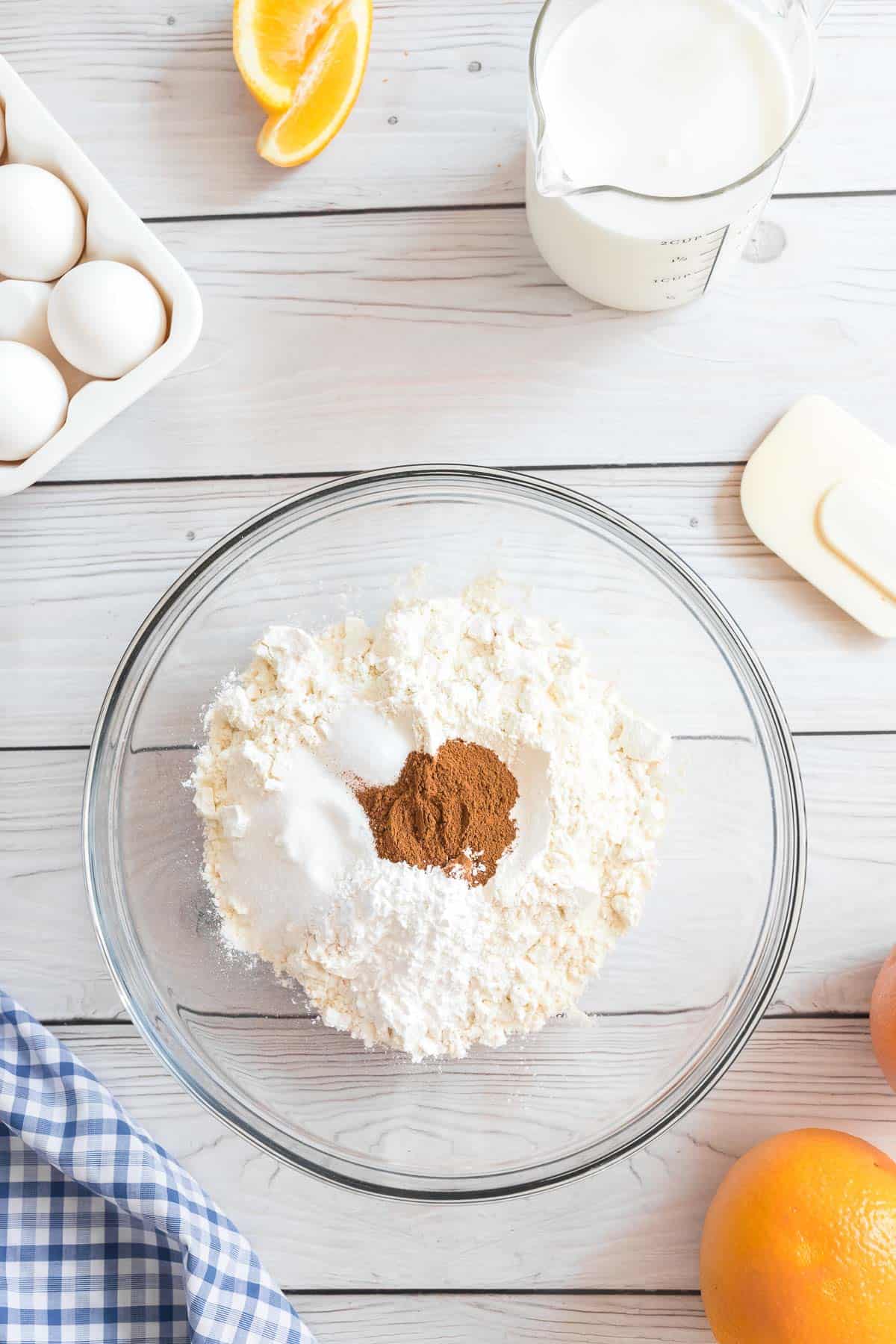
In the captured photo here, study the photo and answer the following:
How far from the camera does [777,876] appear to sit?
3.69 ft

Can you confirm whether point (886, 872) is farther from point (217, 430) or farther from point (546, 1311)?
point (217, 430)

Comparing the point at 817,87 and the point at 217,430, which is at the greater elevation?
the point at 817,87

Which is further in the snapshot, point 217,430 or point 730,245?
point 217,430

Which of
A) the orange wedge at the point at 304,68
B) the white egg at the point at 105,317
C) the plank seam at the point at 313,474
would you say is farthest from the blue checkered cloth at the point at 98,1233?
the orange wedge at the point at 304,68

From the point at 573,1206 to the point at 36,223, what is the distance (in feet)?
3.98

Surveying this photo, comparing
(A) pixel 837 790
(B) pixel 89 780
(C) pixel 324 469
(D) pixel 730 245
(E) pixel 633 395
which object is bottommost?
(B) pixel 89 780

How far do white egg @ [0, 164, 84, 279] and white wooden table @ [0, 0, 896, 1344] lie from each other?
110mm

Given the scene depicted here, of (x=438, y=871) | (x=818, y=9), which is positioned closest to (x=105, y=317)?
(x=438, y=871)

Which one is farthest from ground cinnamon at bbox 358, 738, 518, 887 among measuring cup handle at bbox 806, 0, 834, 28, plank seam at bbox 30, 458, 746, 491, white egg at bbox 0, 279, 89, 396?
measuring cup handle at bbox 806, 0, 834, 28

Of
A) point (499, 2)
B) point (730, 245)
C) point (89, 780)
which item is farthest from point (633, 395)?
point (89, 780)

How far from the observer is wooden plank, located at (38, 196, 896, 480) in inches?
47.2

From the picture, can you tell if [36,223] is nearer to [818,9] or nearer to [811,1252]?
[818,9]

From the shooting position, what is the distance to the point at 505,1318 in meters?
1.16

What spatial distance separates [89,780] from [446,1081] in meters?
0.50
